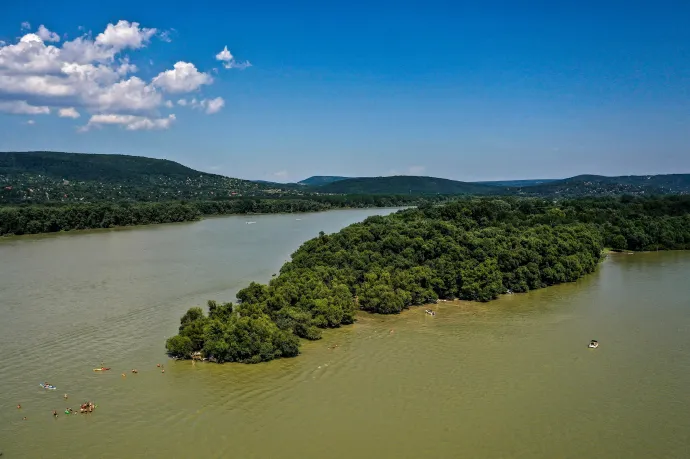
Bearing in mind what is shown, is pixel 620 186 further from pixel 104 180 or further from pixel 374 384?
pixel 374 384

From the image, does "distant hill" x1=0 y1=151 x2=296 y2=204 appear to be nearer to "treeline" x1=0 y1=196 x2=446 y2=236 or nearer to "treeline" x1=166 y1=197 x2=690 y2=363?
"treeline" x1=0 y1=196 x2=446 y2=236

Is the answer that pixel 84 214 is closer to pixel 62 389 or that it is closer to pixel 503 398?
pixel 62 389

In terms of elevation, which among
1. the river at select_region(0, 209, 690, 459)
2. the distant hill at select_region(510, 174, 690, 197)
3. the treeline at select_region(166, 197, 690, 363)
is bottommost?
the river at select_region(0, 209, 690, 459)

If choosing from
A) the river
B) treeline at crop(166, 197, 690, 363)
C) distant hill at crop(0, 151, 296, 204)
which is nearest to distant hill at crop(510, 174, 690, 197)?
distant hill at crop(0, 151, 296, 204)

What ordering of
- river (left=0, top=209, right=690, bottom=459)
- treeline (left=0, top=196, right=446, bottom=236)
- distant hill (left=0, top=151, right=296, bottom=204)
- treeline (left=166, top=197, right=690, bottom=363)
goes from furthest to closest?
distant hill (left=0, top=151, right=296, bottom=204) < treeline (left=0, top=196, right=446, bottom=236) < treeline (left=166, top=197, right=690, bottom=363) < river (left=0, top=209, right=690, bottom=459)

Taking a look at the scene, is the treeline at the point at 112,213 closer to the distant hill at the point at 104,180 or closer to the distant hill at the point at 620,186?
the distant hill at the point at 104,180

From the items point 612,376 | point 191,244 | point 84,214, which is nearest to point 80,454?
point 612,376
